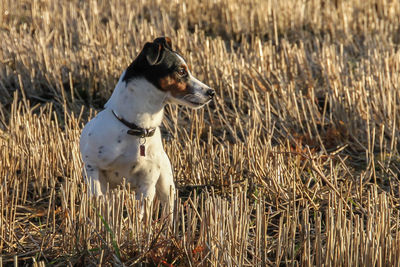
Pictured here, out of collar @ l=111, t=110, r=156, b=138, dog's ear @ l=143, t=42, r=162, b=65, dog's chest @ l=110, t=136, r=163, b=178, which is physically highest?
dog's ear @ l=143, t=42, r=162, b=65

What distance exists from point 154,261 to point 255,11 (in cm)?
683

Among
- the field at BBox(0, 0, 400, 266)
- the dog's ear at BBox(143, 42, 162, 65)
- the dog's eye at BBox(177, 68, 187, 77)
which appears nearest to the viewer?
the field at BBox(0, 0, 400, 266)

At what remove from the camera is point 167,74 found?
406 centimetres

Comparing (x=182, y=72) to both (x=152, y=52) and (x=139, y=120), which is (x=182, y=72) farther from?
(x=139, y=120)

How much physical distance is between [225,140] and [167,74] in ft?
7.27

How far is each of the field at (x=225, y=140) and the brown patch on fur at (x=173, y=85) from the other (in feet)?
2.00

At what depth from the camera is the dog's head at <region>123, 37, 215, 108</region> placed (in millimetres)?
4020

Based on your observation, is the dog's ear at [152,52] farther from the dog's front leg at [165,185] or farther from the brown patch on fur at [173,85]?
the dog's front leg at [165,185]

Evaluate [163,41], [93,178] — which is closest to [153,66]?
[163,41]

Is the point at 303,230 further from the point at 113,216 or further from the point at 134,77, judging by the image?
the point at 134,77

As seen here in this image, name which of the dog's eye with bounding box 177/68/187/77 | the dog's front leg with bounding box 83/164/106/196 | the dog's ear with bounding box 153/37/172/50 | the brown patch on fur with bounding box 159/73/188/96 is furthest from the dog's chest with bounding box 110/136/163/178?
the dog's ear with bounding box 153/37/172/50

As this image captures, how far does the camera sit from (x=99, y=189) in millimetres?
4066

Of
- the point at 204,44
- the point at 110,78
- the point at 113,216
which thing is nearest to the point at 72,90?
the point at 110,78

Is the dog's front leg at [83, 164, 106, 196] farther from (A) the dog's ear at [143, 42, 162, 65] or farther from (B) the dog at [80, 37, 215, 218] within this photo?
(A) the dog's ear at [143, 42, 162, 65]
